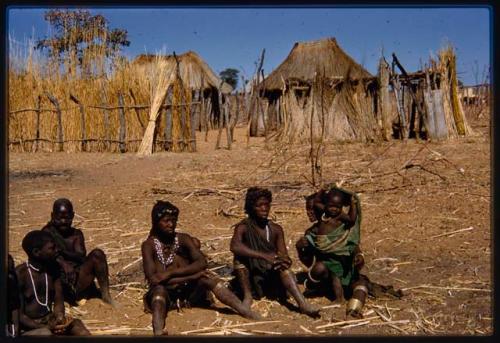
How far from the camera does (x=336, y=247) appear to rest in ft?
16.5

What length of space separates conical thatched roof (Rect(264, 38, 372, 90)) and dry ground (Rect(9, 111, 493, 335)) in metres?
9.45

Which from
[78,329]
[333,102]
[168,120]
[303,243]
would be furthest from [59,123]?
[78,329]

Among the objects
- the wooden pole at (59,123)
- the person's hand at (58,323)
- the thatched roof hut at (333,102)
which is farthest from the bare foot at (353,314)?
the wooden pole at (59,123)

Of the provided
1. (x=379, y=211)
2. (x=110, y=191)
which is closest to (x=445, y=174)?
(x=379, y=211)

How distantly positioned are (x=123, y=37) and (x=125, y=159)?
23.9 meters

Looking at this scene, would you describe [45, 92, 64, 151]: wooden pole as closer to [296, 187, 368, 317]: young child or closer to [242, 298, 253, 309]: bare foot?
[296, 187, 368, 317]: young child

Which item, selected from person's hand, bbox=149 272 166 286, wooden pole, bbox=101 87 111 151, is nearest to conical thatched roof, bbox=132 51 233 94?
wooden pole, bbox=101 87 111 151

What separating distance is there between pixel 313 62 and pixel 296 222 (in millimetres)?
17244

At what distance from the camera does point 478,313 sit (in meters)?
4.66

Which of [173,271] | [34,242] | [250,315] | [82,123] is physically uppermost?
[82,123]

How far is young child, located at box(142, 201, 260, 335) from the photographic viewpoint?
4.73 m

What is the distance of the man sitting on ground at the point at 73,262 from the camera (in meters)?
5.02

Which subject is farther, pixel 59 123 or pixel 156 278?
pixel 59 123

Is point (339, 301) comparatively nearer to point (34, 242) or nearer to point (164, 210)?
point (164, 210)
